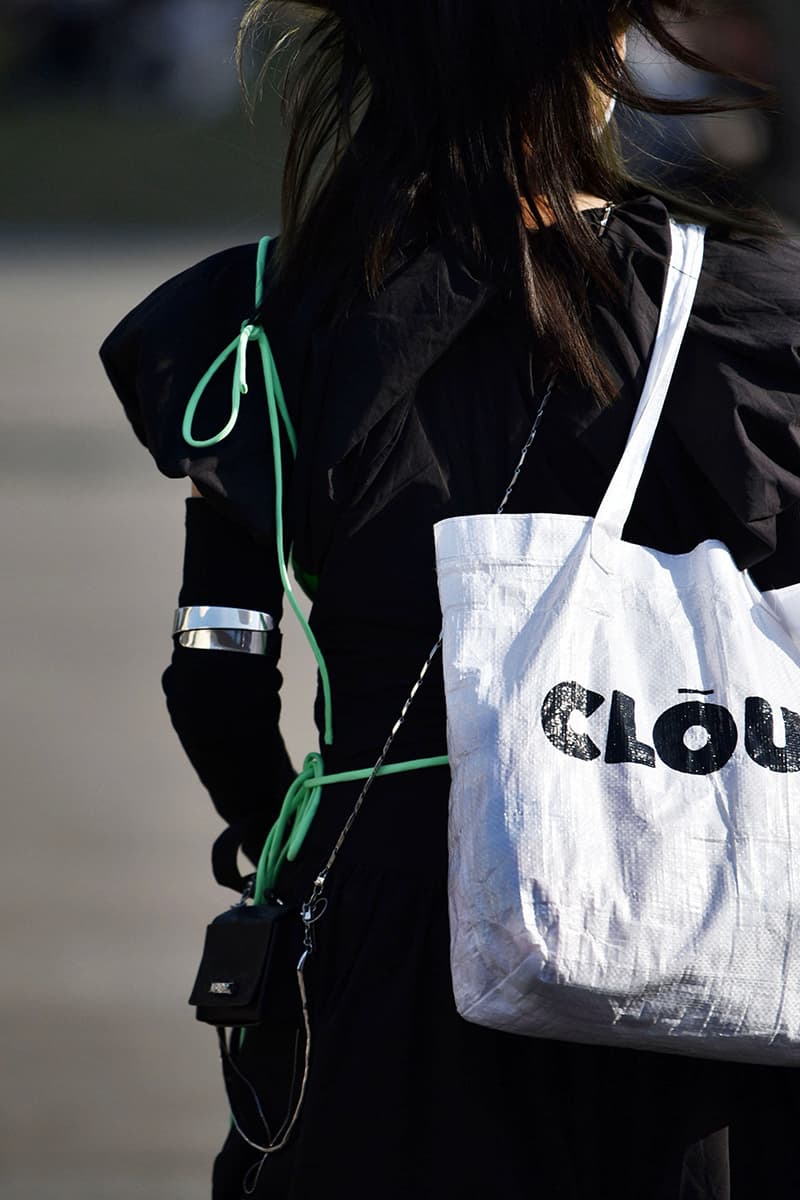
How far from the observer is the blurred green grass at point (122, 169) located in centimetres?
1478

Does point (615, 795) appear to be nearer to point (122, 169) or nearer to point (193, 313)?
point (193, 313)

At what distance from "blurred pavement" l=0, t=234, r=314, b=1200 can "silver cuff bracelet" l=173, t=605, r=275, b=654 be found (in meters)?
1.73

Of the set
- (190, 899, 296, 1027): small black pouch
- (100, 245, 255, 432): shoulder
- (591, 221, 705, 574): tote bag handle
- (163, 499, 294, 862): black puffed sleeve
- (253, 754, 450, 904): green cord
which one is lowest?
(190, 899, 296, 1027): small black pouch

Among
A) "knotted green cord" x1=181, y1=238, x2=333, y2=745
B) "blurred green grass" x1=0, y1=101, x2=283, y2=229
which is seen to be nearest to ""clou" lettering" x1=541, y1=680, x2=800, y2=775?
"knotted green cord" x1=181, y1=238, x2=333, y2=745

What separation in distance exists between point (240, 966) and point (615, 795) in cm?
45

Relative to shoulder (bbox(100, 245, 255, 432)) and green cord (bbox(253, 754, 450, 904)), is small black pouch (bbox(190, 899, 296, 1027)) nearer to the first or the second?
green cord (bbox(253, 754, 450, 904))

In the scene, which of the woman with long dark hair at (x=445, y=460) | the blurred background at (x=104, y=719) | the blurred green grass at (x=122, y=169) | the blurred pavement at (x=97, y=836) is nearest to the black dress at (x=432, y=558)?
the woman with long dark hair at (x=445, y=460)

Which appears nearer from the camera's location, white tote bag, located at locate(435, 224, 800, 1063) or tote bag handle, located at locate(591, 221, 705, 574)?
white tote bag, located at locate(435, 224, 800, 1063)

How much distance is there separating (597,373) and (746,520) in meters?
0.20

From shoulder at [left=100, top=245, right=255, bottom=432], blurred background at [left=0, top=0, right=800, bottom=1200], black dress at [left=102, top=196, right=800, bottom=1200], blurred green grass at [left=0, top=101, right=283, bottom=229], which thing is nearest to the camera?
black dress at [left=102, top=196, right=800, bottom=1200]

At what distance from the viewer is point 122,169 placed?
16.4m

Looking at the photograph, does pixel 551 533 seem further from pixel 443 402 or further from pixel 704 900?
pixel 704 900

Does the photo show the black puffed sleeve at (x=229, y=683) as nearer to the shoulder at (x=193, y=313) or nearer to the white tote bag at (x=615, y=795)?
the shoulder at (x=193, y=313)

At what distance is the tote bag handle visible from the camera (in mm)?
1372
